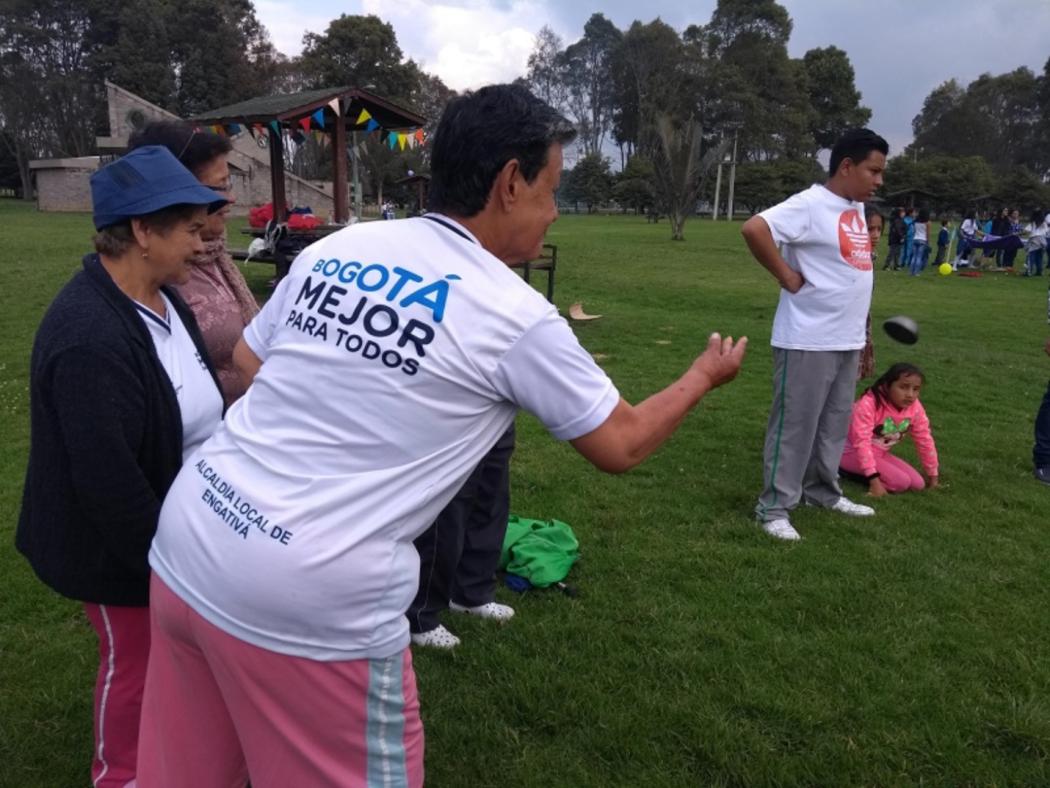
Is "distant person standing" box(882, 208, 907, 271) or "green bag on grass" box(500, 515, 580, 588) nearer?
"green bag on grass" box(500, 515, 580, 588)

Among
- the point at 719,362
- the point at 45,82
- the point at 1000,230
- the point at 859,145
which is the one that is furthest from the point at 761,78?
the point at 719,362

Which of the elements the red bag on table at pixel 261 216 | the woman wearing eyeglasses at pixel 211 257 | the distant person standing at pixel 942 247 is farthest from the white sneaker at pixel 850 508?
the distant person standing at pixel 942 247

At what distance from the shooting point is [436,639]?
3395 mm

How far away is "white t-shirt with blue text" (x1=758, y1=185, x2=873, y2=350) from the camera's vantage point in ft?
14.5

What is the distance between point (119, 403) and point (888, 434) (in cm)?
509

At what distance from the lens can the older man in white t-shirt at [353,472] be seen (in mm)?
1407

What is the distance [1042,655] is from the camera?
346 centimetres

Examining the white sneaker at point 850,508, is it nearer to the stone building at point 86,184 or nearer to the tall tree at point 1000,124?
the stone building at point 86,184

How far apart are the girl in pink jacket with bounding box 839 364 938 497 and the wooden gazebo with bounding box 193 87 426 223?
32.0ft

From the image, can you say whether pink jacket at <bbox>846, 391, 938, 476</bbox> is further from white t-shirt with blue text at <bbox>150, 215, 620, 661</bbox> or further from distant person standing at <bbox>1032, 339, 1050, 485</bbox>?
white t-shirt with blue text at <bbox>150, 215, 620, 661</bbox>

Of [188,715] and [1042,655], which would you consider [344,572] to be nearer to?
[188,715]

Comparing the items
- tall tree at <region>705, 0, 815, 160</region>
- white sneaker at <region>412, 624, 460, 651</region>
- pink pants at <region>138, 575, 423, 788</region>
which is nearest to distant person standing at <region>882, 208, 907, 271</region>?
white sneaker at <region>412, 624, 460, 651</region>

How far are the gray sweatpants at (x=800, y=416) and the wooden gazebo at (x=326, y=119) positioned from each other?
32.5 ft

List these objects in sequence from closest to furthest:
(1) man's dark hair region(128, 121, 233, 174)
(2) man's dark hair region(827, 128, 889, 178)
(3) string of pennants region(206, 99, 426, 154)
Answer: (1) man's dark hair region(128, 121, 233, 174) → (2) man's dark hair region(827, 128, 889, 178) → (3) string of pennants region(206, 99, 426, 154)
